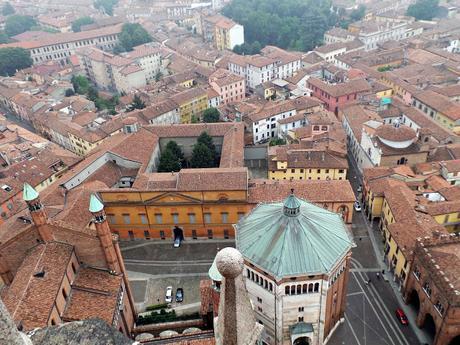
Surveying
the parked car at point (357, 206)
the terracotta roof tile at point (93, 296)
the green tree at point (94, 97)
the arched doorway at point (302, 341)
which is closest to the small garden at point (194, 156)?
the parked car at point (357, 206)

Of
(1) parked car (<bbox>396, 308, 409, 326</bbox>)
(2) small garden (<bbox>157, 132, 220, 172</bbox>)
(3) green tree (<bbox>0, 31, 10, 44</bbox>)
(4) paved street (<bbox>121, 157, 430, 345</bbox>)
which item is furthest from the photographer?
(3) green tree (<bbox>0, 31, 10, 44</bbox>)

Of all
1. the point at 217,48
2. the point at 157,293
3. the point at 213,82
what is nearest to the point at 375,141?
the point at 157,293

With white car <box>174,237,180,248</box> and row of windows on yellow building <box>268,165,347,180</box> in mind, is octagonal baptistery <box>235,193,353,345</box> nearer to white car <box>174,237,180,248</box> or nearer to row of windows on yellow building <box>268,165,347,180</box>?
white car <box>174,237,180,248</box>

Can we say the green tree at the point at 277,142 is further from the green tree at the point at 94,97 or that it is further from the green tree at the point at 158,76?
the green tree at the point at 158,76

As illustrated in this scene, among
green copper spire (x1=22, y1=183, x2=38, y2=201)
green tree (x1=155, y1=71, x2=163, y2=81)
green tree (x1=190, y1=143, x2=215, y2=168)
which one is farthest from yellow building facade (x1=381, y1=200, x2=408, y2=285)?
green tree (x1=155, y1=71, x2=163, y2=81)

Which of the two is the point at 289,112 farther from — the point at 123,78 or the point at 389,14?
the point at 389,14

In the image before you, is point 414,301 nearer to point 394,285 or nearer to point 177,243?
point 394,285

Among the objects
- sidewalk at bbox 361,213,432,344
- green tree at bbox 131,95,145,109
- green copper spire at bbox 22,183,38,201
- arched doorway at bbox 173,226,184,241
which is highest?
green copper spire at bbox 22,183,38,201
